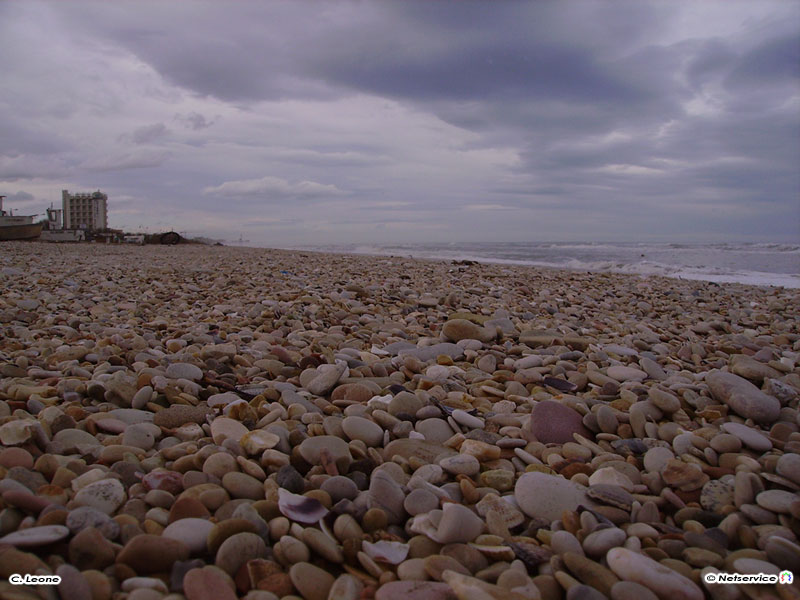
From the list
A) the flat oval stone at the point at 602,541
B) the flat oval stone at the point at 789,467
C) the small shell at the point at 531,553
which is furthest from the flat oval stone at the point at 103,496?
the flat oval stone at the point at 789,467

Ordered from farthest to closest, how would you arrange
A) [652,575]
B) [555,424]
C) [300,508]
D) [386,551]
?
1. [555,424]
2. [300,508]
3. [386,551]
4. [652,575]

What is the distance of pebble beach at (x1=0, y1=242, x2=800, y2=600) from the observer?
1229 millimetres

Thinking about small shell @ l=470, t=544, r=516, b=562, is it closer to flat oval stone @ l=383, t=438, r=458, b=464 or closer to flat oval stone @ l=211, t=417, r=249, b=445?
flat oval stone @ l=383, t=438, r=458, b=464

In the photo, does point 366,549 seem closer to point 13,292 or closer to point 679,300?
point 13,292

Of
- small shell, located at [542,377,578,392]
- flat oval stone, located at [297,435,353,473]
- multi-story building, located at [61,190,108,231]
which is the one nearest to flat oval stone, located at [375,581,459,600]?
flat oval stone, located at [297,435,353,473]

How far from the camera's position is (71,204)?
123 ft

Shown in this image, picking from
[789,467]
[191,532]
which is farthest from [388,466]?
[789,467]

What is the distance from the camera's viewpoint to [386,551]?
1.34 meters

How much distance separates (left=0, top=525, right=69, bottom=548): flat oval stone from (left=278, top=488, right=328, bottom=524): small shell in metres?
0.54

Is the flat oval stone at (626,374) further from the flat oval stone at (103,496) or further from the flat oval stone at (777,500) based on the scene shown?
the flat oval stone at (103,496)

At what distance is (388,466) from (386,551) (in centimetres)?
41

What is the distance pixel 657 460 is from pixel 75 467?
1997 millimetres

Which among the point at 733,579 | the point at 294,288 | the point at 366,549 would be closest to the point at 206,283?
the point at 294,288

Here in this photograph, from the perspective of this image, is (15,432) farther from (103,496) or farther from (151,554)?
(151,554)
